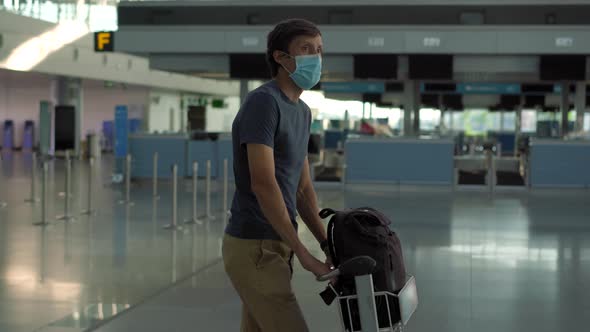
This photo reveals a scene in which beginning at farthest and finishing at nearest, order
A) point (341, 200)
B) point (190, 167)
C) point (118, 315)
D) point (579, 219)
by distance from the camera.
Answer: point (190, 167) → point (341, 200) → point (579, 219) → point (118, 315)

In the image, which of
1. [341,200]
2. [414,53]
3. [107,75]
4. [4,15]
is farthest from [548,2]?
[107,75]

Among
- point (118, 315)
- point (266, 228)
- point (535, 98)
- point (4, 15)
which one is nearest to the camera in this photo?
point (266, 228)

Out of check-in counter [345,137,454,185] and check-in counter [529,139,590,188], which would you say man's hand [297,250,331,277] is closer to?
check-in counter [345,137,454,185]

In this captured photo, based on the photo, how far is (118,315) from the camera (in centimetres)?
625

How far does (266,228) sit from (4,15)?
25.4 metres

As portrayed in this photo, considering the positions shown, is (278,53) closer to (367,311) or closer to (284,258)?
(284,258)

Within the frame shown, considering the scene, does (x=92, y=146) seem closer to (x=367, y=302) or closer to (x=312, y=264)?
(x=312, y=264)

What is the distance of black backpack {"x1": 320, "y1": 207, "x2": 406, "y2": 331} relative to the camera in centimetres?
283

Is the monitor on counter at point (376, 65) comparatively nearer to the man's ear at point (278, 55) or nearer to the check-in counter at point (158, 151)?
the check-in counter at point (158, 151)

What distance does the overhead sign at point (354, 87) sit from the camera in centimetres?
3241

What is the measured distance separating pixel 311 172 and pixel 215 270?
38.0 feet

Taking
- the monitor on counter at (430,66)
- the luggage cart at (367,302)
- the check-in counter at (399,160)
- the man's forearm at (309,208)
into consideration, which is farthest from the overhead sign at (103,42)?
the luggage cart at (367,302)

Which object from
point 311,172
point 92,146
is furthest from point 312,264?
point 92,146

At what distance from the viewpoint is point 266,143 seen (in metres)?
2.94
